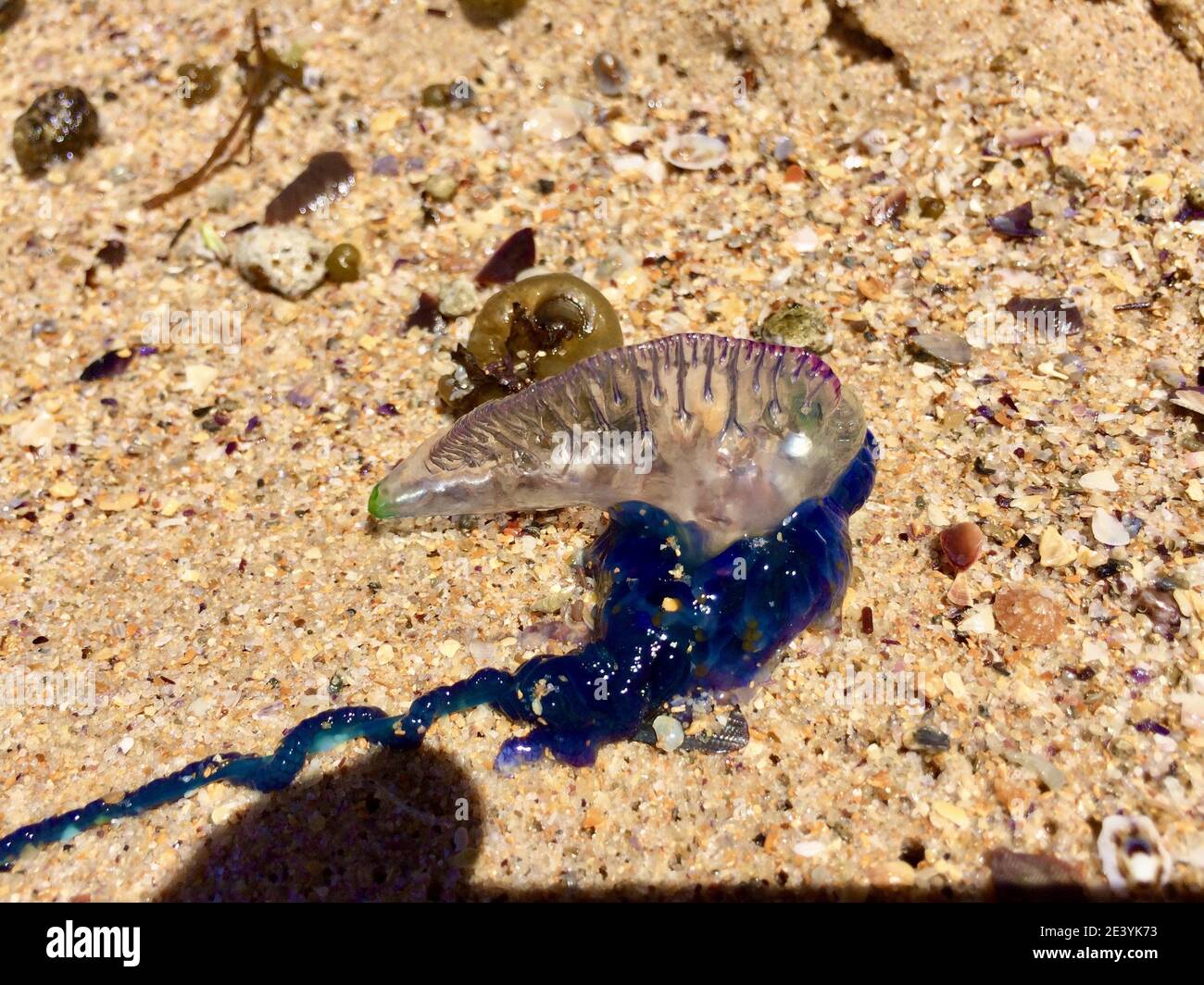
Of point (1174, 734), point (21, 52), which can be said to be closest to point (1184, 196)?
point (1174, 734)

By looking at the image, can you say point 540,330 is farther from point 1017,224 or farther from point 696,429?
point 1017,224

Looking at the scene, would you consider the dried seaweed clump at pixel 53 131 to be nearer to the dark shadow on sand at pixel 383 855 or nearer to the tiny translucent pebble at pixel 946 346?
the dark shadow on sand at pixel 383 855

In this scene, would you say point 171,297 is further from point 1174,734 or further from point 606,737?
point 1174,734

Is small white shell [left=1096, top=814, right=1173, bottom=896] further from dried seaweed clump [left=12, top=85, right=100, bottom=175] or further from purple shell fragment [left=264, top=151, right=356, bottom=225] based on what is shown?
dried seaweed clump [left=12, top=85, right=100, bottom=175]

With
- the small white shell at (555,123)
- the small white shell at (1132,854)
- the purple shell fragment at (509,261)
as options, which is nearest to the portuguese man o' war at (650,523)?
the small white shell at (1132,854)

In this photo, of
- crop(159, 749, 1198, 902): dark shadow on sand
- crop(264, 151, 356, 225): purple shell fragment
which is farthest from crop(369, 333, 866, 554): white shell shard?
crop(264, 151, 356, 225): purple shell fragment
